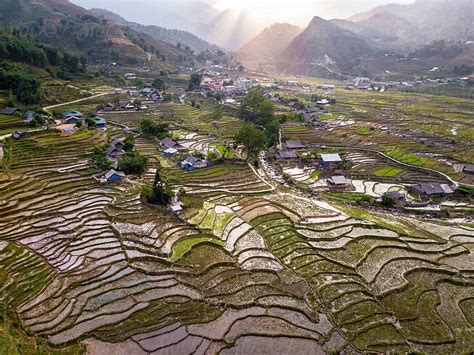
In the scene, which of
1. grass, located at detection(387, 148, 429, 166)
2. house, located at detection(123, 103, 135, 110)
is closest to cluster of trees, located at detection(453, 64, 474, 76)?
grass, located at detection(387, 148, 429, 166)

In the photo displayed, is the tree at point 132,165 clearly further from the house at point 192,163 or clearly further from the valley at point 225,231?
the house at point 192,163

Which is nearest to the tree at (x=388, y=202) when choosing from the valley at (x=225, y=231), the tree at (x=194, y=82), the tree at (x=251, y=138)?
the valley at (x=225, y=231)

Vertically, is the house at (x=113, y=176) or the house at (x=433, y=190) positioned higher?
the house at (x=433, y=190)

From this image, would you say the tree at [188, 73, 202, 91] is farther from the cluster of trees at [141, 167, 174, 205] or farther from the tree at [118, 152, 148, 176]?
the cluster of trees at [141, 167, 174, 205]

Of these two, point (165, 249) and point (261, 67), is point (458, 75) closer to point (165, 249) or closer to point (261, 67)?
point (261, 67)

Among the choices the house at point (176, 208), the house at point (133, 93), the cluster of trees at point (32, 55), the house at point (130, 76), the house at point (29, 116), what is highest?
the cluster of trees at point (32, 55)

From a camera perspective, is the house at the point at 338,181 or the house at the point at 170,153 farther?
the house at the point at 170,153

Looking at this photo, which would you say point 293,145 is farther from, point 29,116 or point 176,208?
point 29,116
